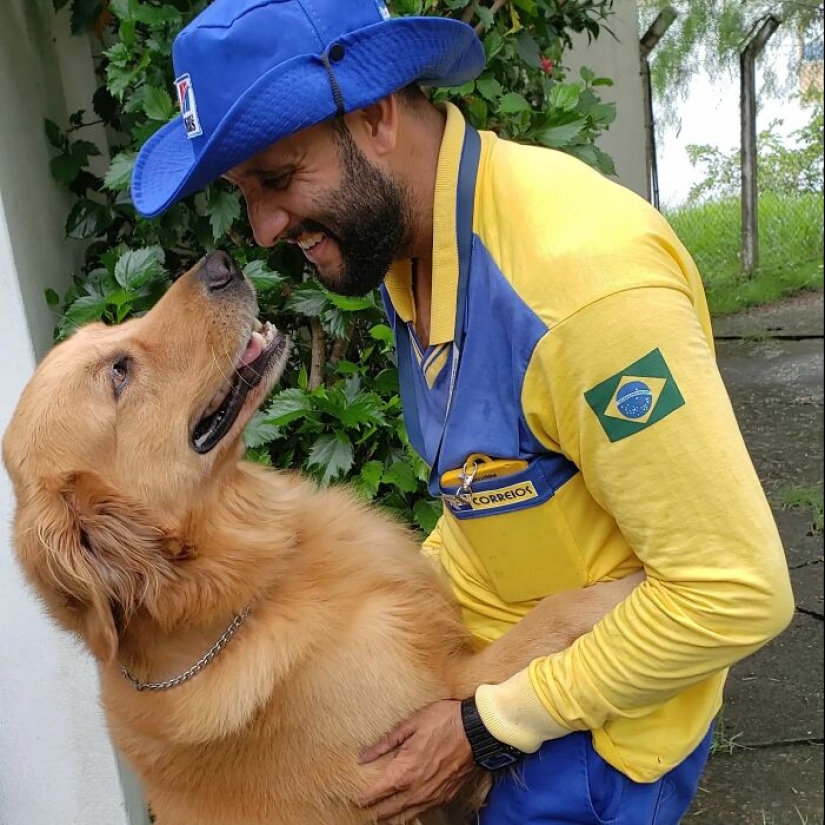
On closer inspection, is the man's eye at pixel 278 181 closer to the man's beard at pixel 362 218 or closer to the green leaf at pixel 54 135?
the man's beard at pixel 362 218

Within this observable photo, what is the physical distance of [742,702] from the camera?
3.89 metres

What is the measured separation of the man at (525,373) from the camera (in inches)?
58.1

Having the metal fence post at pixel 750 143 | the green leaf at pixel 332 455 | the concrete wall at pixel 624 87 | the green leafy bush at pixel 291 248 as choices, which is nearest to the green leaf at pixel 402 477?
the green leafy bush at pixel 291 248

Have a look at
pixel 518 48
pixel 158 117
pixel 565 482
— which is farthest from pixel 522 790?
pixel 518 48

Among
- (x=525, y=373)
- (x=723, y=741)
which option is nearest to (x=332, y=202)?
(x=525, y=373)

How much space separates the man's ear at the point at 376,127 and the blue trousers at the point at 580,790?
3.96 feet

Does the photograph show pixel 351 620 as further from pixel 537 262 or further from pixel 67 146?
pixel 67 146

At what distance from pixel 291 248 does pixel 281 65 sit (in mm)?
1569

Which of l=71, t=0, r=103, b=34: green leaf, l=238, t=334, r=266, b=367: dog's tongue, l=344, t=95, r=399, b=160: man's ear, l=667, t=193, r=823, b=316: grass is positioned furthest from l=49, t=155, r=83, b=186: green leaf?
l=667, t=193, r=823, b=316: grass

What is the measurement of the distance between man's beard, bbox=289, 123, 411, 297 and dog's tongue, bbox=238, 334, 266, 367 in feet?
1.27

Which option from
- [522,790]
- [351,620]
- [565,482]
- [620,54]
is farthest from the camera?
[620,54]

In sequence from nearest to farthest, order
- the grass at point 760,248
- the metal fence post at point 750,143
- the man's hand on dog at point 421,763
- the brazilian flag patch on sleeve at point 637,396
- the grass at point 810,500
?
1. the brazilian flag patch on sleeve at point 637,396
2. the man's hand on dog at point 421,763
3. the grass at point 810,500
4. the metal fence post at point 750,143
5. the grass at point 760,248

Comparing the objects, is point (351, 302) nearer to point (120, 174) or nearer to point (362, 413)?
point (362, 413)

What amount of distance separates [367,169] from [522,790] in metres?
1.30
